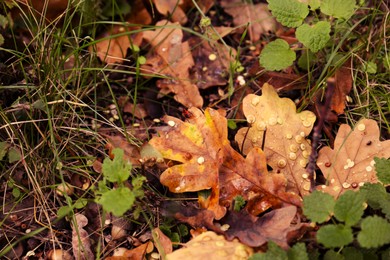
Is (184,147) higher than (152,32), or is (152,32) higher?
(152,32)

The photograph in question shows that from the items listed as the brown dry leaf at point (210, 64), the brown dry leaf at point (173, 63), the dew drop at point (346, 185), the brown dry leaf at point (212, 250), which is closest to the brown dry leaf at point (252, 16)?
the brown dry leaf at point (210, 64)

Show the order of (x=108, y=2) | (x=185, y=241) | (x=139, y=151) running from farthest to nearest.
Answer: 1. (x=108, y=2)
2. (x=139, y=151)
3. (x=185, y=241)

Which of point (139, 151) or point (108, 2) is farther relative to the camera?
point (108, 2)

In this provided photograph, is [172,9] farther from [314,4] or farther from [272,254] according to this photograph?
[272,254]

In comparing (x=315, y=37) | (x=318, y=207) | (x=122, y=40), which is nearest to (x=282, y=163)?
(x=318, y=207)

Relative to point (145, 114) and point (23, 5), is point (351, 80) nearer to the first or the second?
point (145, 114)

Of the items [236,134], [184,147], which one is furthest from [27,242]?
[236,134]
